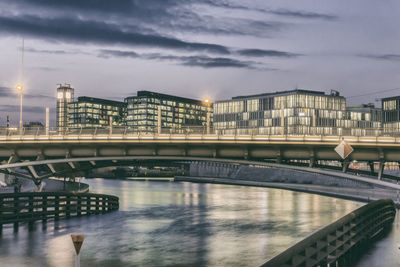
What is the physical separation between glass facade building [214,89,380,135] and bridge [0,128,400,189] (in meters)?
100.0

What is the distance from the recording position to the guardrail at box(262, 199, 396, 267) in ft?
39.0

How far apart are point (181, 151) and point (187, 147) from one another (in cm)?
120

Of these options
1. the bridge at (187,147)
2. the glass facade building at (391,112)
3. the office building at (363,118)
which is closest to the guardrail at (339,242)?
the bridge at (187,147)

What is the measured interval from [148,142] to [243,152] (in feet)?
30.9

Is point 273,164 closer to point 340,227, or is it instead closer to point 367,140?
point 367,140

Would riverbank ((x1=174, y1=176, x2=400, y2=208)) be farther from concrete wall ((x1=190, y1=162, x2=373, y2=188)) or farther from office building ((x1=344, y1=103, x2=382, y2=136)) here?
office building ((x1=344, y1=103, x2=382, y2=136))

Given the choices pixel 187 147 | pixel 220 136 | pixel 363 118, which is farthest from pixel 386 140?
pixel 363 118

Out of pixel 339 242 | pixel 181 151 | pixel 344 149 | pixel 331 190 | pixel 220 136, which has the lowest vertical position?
pixel 331 190

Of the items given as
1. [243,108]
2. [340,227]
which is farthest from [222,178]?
[340,227]

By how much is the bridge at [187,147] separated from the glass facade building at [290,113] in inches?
3935

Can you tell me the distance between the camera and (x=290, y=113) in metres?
153

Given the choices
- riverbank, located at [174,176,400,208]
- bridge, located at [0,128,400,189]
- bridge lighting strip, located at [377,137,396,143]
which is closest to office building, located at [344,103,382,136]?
riverbank, located at [174,176,400,208]

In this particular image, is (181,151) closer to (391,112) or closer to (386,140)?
(386,140)

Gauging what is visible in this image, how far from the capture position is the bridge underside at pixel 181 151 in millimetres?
41938
